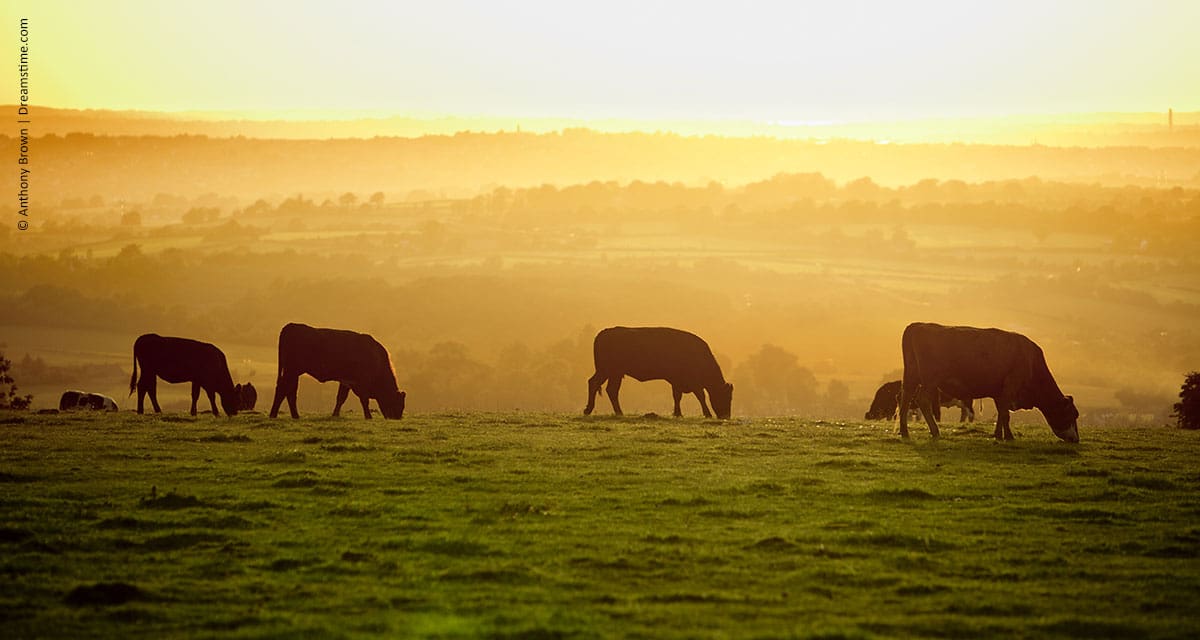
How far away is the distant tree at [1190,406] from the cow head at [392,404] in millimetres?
20450

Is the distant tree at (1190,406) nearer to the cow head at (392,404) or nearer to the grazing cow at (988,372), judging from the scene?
the grazing cow at (988,372)

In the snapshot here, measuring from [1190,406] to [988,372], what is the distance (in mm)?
11209

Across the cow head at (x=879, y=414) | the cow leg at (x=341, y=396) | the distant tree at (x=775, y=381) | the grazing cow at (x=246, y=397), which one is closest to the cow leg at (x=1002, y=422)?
the cow head at (x=879, y=414)

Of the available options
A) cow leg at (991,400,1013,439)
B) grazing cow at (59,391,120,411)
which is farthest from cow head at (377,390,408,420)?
cow leg at (991,400,1013,439)

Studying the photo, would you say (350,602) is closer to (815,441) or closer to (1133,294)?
(815,441)

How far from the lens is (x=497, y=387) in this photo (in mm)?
87562

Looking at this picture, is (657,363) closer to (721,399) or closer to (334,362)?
(721,399)

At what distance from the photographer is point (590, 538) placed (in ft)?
48.4

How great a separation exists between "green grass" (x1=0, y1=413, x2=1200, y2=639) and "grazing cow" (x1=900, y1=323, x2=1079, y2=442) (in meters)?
1.50

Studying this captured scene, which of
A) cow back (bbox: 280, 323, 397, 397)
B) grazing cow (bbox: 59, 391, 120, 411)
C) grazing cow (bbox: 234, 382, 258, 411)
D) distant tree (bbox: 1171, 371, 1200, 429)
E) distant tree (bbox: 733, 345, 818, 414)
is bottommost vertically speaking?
distant tree (bbox: 733, 345, 818, 414)

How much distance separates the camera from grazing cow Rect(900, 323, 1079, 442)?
25359 millimetres

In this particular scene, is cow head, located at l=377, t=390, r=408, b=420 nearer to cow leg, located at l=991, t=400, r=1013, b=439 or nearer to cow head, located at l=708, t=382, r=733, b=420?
cow head, located at l=708, t=382, r=733, b=420

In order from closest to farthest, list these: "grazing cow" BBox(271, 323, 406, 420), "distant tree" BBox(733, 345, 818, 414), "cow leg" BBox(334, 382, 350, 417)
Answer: "grazing cow" BBox(271, 323, 406, 420) < "cow leg" BBox(334, 382, 350, 417) < "distant tree" BBox(733, 345, 818, 414)

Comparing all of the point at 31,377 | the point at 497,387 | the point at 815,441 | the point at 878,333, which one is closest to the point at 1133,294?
the point at 878,333
